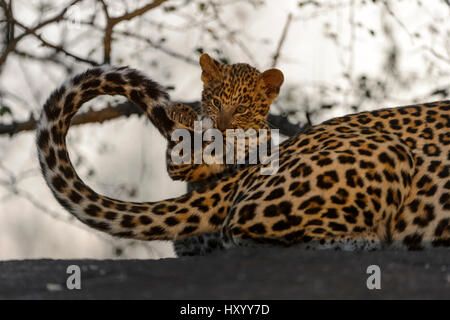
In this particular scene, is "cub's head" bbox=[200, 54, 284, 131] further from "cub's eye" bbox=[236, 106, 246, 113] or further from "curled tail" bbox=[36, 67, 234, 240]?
"curled tail" bbox=[36, 67, 234, 240]

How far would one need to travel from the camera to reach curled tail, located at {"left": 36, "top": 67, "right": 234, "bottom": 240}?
4.58m

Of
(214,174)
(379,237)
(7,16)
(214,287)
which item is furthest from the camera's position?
(7,16)

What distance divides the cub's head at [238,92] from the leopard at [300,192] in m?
1.31

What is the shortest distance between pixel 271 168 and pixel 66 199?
1279mm

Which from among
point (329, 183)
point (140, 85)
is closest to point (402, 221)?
point (329, 183)

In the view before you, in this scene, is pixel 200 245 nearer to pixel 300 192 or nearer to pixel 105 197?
pixel 105 197

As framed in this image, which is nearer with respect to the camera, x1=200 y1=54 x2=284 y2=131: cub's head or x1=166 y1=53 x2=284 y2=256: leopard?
x1=166 y1=53 x2=284 y2=256: leopard

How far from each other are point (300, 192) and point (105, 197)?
1.21 m

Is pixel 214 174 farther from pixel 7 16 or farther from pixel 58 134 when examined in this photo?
pixel 7 16

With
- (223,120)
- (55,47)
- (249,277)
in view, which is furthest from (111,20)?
(249,277)

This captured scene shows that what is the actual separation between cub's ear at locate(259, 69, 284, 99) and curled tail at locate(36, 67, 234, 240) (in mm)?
1920

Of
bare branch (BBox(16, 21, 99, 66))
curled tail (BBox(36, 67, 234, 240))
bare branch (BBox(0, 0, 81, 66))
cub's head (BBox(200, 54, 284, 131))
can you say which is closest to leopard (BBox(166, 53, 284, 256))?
cub's head (BBox(200, 54, 284, 131))

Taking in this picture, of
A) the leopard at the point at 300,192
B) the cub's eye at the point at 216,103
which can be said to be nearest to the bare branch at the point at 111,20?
the cub's eye at the point at 216,103
